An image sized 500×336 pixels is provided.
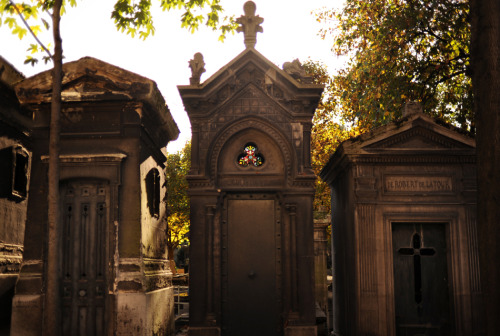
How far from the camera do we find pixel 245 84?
10406 millimetres

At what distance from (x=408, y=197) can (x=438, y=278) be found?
175 cm

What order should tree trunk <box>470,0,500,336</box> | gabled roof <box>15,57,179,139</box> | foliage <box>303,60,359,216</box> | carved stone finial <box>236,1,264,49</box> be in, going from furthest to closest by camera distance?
foliage <box>303,60,359,216</box>, carved stone finial <box>236,1,264,49</box>, gabled roof <box>15,57,179,139</box>, tree trunk <box>470,0,500,336</box>

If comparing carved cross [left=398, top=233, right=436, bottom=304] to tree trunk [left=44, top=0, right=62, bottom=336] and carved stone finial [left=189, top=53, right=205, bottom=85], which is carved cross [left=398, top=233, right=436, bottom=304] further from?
tree trunk [left=44, top=0, right=62, bottom=336]

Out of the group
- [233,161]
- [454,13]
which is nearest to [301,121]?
[233,161]

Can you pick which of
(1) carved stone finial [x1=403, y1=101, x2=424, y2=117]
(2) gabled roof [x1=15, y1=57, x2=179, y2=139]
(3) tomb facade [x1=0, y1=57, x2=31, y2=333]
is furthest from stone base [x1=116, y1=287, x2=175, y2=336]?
(1) carved stone finial [x1=403, y1=101, x2=424, y2=117]

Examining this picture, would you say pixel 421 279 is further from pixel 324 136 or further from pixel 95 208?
pixel 324 136

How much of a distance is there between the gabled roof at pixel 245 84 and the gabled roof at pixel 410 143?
4.32 ft

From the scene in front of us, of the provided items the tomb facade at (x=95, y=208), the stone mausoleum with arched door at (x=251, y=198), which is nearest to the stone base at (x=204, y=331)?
the stone mausoleum with arched door at (x=251, y=198)

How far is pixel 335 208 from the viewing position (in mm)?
12703

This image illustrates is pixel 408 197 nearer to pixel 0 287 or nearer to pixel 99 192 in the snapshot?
pixel 99 192

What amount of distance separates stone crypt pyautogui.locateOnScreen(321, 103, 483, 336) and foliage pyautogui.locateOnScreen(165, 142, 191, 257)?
23308 mm

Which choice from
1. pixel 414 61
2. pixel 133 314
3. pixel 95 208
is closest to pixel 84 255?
pixel 95 208

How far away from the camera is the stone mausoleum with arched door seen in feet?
32.2

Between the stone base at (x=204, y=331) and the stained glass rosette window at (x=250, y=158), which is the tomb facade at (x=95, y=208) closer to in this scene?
the stone base at (x=204, y=331)
